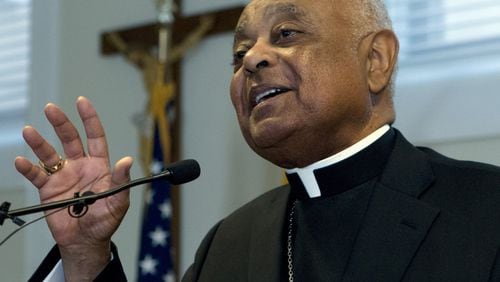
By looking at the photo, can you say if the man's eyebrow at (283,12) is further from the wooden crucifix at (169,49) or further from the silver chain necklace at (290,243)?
the wooden crucifix at (169,49)

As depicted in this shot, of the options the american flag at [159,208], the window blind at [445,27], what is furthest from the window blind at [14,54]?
the window blind at [445,27]

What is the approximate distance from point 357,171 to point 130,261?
108 inches

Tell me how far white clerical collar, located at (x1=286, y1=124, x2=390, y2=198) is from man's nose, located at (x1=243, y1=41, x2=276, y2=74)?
13.6 inches

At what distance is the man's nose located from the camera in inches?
111

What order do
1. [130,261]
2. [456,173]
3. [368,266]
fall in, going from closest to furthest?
[368,266]
[456,173]
[130,261]

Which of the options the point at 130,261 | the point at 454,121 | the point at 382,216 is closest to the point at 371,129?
the point at 382,216

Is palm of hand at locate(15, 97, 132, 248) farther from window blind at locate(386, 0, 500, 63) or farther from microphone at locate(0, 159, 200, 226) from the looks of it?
window blind at locate(386, 0, 500, 63)

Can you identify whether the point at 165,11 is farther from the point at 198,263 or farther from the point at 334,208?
the point at 334,208

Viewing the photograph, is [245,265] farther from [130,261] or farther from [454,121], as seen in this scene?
[130,261]

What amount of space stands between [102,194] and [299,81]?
68cm

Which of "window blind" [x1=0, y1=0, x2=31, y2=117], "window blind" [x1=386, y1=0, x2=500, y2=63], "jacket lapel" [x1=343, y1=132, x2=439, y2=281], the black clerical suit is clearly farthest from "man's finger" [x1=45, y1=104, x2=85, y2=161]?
"window blind" [x1=0, y1=0, x2=31, y2=117]

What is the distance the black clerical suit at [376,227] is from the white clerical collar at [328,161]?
0.06ft

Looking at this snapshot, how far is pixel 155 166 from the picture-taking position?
5066 mm

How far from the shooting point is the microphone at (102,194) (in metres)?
2.34
